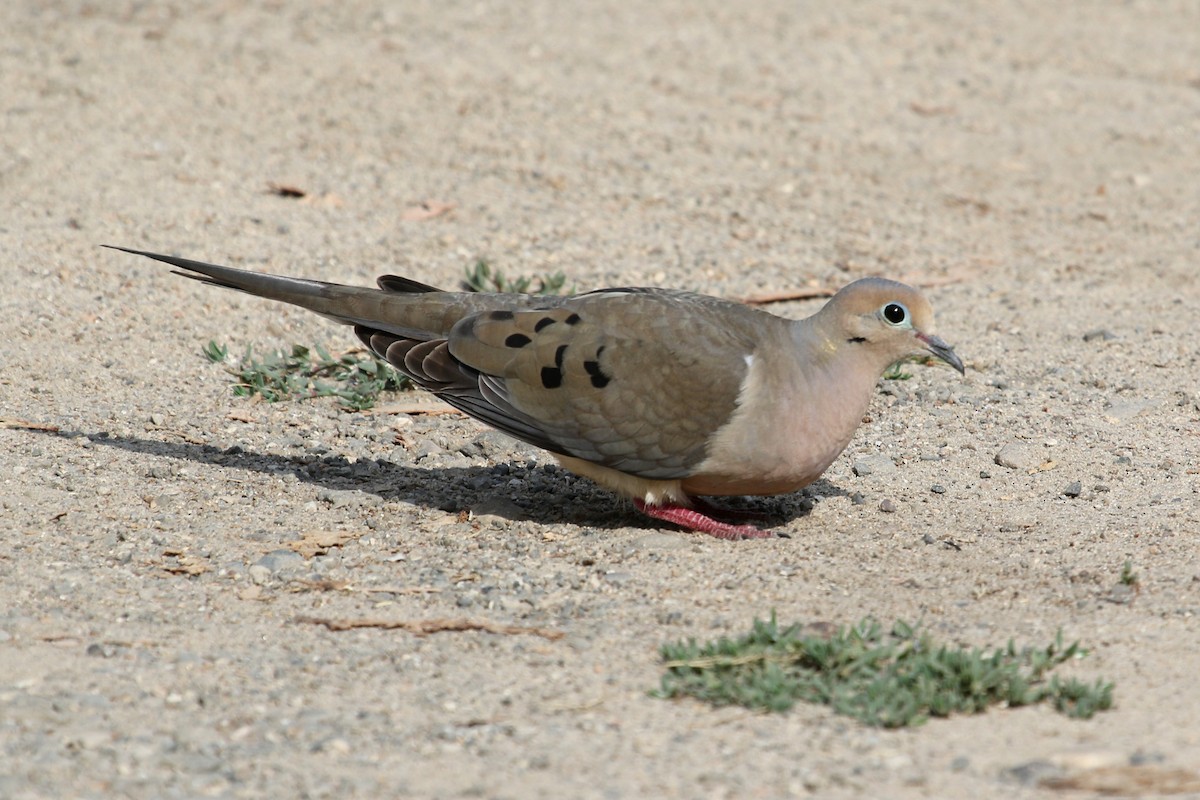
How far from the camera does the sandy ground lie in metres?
3.51

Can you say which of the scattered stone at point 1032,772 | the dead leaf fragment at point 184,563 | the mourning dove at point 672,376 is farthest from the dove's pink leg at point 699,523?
the scattered stone at point 1032,772

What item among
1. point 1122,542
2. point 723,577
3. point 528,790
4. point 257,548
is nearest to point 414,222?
point 257,548

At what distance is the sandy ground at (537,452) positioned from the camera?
3514 mm

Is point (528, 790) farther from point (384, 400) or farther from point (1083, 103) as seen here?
point (1083, 103)

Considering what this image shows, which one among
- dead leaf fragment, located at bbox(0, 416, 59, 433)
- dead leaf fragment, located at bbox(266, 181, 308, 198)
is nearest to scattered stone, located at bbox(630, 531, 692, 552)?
dead leaf fragment, located at bbox(0, 416, 59, 433)

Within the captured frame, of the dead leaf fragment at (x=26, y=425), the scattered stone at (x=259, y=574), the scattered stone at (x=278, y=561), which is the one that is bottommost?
the dead leaf fragment at (x=26, y=425)

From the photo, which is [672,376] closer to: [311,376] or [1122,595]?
[1122,595]

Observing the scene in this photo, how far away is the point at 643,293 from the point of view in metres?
5.07

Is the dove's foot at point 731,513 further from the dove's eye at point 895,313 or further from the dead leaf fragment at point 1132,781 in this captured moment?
the dead leaf fragment at point 1132,781

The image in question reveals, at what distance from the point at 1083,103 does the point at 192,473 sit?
7.06m

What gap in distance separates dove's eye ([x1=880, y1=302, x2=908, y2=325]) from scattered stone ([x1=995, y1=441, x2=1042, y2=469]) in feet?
3.30

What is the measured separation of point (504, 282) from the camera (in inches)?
277

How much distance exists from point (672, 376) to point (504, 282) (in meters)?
2.36

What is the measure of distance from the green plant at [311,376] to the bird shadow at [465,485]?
506 millimetres
